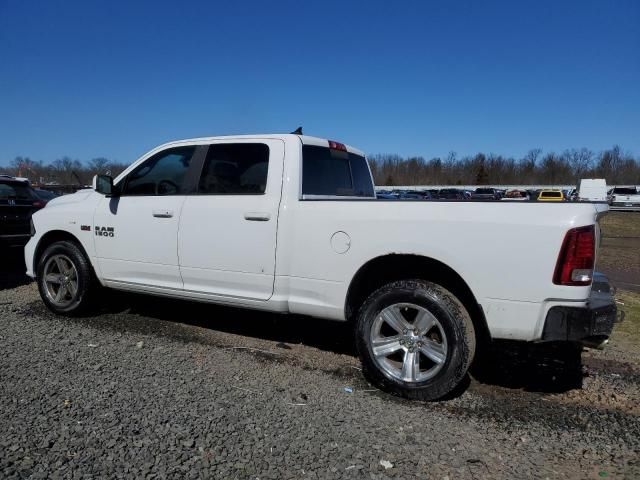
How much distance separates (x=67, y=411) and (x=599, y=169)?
13544 cm

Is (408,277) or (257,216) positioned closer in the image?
(408,277)

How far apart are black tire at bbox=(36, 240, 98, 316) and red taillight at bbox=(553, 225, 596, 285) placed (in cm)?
455

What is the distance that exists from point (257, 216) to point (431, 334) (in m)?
1.71

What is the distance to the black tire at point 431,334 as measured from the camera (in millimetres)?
3398

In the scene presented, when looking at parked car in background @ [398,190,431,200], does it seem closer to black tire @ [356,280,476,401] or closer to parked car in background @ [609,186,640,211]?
black tire @ [356,280,476,401]

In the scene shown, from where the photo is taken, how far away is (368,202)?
12.3 ft

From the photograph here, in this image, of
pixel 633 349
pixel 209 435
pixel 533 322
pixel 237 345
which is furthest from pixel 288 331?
pixel 633 349

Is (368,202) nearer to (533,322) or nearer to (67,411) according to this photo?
(533,322)

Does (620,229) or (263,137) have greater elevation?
(263,137)

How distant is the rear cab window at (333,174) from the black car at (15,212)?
5.82 metres

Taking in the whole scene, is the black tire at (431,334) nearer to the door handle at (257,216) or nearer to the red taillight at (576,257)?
the red taillight at (576,257)

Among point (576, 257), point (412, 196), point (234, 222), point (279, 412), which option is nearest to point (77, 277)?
point (234, 222)

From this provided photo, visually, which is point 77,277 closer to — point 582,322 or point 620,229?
point 582,322

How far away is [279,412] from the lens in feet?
10.9
